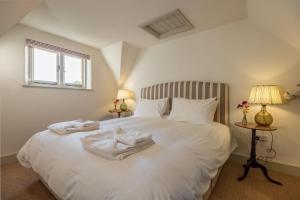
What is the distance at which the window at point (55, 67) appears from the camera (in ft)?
8.76

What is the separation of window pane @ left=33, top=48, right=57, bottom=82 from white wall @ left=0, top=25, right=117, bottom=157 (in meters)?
0.23

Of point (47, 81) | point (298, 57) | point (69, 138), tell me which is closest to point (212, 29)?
point (298, 57)

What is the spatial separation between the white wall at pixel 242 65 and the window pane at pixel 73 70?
5.83 ft

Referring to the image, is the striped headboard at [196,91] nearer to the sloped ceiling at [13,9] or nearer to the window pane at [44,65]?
the window pane at [44,65]

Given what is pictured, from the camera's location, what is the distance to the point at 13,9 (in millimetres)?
1730

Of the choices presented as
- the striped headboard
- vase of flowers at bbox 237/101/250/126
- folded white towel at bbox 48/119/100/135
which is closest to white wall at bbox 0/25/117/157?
folded white towel at bbox 48/119/100/135

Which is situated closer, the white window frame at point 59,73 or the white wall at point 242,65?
the white wall at point 242,65

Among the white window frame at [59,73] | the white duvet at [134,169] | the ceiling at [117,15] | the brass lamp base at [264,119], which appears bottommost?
the white duvet at [134,169]

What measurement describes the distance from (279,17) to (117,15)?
196 cm

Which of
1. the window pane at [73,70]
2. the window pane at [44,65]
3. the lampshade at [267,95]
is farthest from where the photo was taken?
the window pane at [73,70]

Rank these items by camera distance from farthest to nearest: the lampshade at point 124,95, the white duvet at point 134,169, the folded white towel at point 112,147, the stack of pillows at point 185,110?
1. the lampshade at point 124,95
2. the stack of pillows at point 185,110
3. the folded white towel at point 112,147
4. the white duvet at point 134,169

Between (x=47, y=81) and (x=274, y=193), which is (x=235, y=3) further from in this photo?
(x=47, y=81)

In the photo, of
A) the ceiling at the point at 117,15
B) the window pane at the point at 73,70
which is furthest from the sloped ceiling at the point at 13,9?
the window pane at the point at 73,70

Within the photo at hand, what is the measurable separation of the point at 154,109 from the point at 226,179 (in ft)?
4.84
